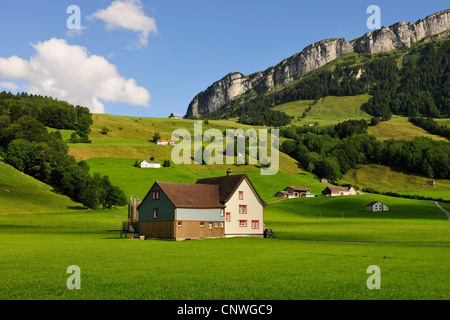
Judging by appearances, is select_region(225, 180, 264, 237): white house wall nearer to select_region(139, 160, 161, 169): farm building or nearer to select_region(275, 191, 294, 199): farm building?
select_region(275, 191, 294, 199): farm building

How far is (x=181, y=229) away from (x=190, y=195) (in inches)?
272

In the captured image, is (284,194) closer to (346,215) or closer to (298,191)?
(298,191)

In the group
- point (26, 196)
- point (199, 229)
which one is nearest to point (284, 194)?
point (26, 196)

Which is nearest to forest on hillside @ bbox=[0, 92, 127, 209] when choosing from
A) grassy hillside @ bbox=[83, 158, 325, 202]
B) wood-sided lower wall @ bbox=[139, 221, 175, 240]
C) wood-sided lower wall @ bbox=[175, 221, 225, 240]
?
grassy hillside @ bbox=[83, 158, 325, 202]

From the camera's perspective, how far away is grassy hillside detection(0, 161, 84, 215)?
319ft

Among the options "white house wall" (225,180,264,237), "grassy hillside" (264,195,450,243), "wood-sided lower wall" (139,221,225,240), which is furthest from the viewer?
"grassy hillside" (264,195,450,243)

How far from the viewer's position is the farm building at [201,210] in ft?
202

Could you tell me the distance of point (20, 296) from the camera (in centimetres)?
1590

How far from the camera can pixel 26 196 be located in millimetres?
106375

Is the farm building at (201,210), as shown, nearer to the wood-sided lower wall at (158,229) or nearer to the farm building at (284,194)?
the wood-sided lower wall at (158,229)

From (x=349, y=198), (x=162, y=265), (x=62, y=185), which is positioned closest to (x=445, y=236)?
(x=162, y=265)

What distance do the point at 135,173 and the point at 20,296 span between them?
139481mm

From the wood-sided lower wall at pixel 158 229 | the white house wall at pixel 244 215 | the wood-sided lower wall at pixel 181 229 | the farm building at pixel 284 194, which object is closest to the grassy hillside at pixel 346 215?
the white house wall at pixel 244 215
